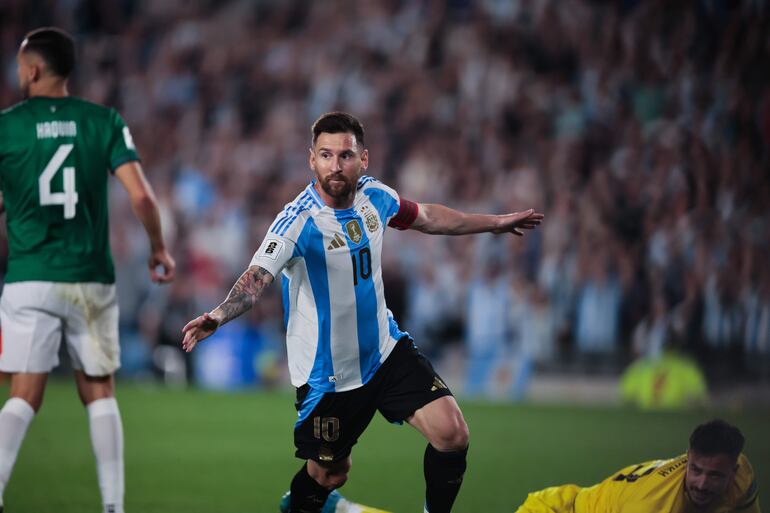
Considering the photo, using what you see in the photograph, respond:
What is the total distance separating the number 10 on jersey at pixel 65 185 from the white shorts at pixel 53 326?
395 mm

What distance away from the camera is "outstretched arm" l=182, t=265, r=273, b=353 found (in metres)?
4.24

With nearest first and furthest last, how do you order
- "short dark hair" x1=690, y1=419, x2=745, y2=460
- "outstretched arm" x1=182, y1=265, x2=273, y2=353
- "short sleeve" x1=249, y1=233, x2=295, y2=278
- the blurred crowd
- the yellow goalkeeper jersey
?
"outstretched arm" x1=182, y1=265, x2=273, y2=353
"short dark hair" x1=690, y1=419, x2=745, y2=460
the yellow goalkeeper jersey
"short sleeve" x1=249, y1=233, x2=295, y2=278
the blurred crowd

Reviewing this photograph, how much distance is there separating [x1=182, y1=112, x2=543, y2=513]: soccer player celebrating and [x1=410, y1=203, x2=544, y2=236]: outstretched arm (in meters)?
0.33

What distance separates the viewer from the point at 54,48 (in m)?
5.29

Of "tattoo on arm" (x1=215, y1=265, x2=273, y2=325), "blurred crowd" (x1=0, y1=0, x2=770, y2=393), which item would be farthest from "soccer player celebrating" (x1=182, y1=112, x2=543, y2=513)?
"blurred crowd" (x1=0, y1=0, x2=770, y2=393)

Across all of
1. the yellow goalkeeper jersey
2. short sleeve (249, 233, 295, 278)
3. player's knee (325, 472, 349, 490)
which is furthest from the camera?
player's knee (325, 472, 349, 490)

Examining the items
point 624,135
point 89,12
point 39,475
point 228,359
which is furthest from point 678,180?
point 89,12

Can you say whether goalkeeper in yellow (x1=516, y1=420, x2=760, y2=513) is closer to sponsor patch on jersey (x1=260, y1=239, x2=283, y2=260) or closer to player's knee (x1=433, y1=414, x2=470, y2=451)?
player's knee (x1=433, y1=414, x2=470, y2=451)

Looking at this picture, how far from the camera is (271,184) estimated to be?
54.1ft

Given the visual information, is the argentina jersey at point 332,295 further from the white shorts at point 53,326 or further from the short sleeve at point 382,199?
the white shorts at point 53,326

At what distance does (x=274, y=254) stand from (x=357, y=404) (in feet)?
2.99

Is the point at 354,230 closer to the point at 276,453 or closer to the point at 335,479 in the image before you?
the point at 335,479

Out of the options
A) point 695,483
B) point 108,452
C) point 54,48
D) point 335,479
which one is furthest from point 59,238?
point 695,483

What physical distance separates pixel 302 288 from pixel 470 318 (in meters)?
8.83
